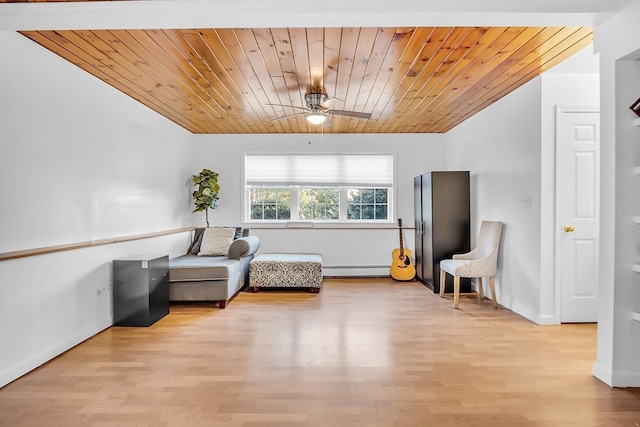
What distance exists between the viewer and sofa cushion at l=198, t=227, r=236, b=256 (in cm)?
537

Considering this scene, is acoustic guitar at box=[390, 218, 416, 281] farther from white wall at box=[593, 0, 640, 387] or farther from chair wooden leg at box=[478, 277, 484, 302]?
white wall at box=[593, 0, 640, 387]

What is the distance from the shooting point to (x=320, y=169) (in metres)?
6.57

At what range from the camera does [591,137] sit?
147 inches

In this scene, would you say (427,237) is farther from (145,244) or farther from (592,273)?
(145,244)

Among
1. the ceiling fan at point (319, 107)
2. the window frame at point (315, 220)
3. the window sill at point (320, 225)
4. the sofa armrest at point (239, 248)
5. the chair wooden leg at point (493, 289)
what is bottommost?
the chair wooden leg at point (493, 289)

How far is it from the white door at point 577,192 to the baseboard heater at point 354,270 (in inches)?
118

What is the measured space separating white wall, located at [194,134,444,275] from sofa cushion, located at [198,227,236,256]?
2.86ft

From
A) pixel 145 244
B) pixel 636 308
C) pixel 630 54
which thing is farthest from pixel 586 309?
pixel 145 244

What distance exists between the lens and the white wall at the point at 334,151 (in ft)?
21.1

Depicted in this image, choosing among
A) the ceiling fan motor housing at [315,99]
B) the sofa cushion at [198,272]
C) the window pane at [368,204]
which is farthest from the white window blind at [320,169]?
the ceiling fan motor housing at [315,99]

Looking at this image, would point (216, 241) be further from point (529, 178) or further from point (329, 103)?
point (529, 178)

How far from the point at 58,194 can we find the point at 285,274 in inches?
113

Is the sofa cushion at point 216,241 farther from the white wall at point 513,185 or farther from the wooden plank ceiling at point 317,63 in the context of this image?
the white wall at point 513,185

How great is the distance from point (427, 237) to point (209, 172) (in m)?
3.52
